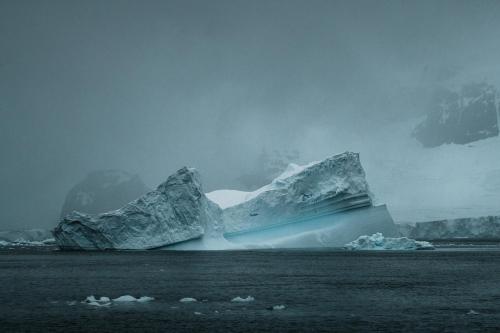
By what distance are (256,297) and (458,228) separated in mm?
75863

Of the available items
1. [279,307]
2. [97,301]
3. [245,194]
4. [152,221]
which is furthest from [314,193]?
[279,307]

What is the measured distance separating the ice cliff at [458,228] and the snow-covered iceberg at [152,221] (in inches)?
1906

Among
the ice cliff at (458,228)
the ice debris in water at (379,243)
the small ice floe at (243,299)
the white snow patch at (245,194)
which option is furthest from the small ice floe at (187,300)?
the ice cliff at (458,228)

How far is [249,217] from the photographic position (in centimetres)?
6297

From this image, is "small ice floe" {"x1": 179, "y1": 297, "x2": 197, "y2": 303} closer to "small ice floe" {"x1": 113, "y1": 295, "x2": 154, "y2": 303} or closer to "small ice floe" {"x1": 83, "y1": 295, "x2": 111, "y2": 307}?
"small ice floe" {"x1": 113, "y1": 295, "x2": 154, "y2": 303}

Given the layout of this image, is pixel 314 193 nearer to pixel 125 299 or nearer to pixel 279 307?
pixel 125 299

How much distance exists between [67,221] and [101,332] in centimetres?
3919

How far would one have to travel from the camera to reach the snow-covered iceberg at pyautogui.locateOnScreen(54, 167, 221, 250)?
54688 mm

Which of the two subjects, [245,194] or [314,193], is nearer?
[314,193]

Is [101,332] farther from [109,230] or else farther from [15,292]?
[109,230]

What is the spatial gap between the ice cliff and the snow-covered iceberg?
4841 centimetres

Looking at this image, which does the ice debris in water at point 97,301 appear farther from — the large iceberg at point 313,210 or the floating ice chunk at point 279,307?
the large iceberg at point 313,210

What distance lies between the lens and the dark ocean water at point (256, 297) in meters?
19.1

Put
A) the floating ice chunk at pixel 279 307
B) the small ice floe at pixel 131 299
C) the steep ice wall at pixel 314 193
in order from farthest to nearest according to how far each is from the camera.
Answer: the steep ice wall at pixel 314 193 → the small ice floe at pixel 131 299 → the floating ice chunk at pixel 279 307
